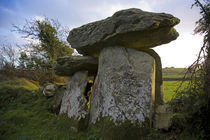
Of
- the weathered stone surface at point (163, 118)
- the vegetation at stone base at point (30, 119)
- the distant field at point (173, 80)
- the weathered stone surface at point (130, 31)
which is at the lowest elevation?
the vegetation at stone base at point (30, 119)

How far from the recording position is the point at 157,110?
170 inches

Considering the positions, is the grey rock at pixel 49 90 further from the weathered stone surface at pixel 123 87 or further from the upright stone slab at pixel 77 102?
the weathered stone surface at pixel 123 87

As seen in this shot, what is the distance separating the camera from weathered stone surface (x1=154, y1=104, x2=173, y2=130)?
3714 mm

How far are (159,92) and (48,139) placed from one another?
4.75 m

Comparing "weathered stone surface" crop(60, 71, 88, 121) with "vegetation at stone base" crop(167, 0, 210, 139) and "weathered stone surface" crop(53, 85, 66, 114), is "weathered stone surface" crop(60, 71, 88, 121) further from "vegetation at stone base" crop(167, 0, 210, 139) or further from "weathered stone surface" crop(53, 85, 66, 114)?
"vegetation at stone base" crop(167, 0, 210, 139)

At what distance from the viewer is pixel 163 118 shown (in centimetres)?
397

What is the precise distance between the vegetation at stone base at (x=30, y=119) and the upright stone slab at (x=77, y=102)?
284 mm

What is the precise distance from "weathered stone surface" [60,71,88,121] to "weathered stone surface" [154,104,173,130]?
8.12ft

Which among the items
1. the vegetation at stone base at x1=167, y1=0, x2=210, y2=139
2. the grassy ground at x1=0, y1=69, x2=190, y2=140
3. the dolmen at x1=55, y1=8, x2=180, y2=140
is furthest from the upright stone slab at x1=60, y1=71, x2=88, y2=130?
the vegetation at stone base at x1=167, y1=0, x2=210, y2=139

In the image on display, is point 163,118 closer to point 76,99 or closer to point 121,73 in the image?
point 121,73

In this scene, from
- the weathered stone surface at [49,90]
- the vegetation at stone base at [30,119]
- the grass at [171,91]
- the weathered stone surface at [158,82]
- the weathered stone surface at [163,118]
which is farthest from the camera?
the weathered stone surface at [49,90]

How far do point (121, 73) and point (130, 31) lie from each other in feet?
5.43

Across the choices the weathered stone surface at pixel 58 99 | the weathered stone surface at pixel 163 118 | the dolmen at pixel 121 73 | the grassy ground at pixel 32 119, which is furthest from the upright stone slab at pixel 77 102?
the weathered stone surface at pixel 163 118

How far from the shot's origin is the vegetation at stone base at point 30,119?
4.18 m
